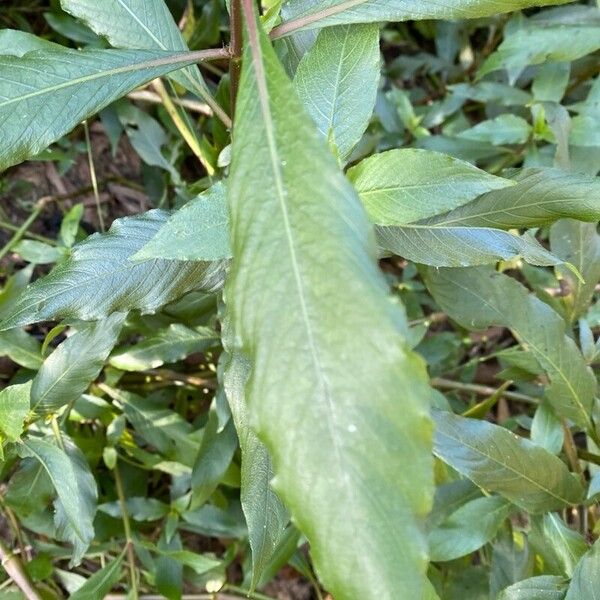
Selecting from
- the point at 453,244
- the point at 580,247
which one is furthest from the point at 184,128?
the point at 580,247

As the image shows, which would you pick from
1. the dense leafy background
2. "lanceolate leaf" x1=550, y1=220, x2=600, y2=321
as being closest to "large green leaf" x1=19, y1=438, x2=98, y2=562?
the dense leafy background

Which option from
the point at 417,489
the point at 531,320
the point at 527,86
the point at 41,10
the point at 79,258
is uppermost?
the point at 41,10

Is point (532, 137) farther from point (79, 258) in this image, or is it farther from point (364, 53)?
point (79, 258)

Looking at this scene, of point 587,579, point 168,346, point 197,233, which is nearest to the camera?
point 197,233

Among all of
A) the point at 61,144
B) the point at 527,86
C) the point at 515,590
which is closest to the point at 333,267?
the point at 515,590

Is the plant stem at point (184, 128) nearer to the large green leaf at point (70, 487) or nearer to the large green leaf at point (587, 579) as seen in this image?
the large green leaf at point (70, 487)

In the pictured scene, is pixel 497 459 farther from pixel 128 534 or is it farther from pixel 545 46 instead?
pixel 545 46

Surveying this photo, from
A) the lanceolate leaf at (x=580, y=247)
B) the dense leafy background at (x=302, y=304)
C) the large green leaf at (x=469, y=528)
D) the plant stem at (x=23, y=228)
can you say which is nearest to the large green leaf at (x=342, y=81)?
the dense leafy background at (x=302, y=304)

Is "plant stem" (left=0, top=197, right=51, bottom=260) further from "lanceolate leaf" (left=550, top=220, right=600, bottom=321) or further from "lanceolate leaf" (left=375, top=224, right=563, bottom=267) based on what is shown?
"lanceolate leaf" (left=550, top=220, right=600, bottom=321)
